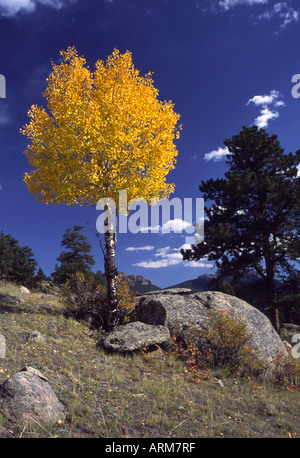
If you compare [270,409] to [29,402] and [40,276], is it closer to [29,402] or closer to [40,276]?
[29,402]

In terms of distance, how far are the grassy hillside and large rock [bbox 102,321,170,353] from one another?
0.30 meters

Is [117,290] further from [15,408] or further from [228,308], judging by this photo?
[15,408]

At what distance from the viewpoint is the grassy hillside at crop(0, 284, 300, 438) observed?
4.80 metres

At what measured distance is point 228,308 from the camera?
11.2 metres

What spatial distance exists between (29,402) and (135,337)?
4.63 m

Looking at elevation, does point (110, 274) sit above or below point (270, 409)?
above

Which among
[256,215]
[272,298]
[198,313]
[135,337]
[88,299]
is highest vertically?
[256,215]

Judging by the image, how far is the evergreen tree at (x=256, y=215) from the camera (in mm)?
18906

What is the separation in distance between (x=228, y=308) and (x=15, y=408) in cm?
847

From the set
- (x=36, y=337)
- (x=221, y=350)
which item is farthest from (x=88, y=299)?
(x=221, y=350)

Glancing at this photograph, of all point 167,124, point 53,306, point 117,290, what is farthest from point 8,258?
point 167,124

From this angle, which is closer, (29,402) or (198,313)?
(29,402)

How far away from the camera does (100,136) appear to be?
10.1 metres
